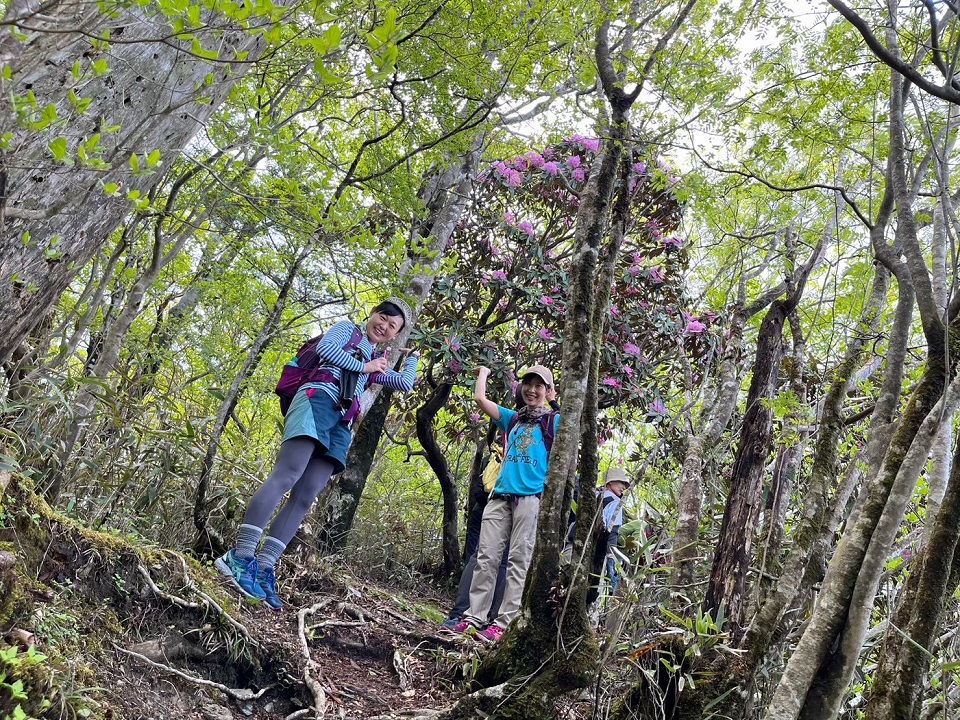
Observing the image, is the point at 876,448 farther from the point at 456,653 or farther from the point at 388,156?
the point at 388,156

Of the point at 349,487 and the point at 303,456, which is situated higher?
the point at 303,456

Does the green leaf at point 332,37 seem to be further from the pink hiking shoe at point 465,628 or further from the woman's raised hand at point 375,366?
the pink hiking shoe at point 465,628

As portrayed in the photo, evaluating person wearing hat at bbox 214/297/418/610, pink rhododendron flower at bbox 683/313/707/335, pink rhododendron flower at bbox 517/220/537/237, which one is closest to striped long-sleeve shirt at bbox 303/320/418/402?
person wearing hat at bbox 214/297/418/610

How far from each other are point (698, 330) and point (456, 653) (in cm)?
532

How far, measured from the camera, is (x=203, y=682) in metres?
3.26

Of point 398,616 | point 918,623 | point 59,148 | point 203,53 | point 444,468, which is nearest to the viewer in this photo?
point 59,148

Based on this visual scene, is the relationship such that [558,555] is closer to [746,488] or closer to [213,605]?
[746,488]

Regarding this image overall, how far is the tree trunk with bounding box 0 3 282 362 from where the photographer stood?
93.1 inches

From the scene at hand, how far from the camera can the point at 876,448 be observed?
116 inches

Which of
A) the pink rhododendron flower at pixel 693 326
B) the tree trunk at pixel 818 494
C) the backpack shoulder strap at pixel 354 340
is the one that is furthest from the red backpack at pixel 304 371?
the pink rhododendron flower at pixel 693 326

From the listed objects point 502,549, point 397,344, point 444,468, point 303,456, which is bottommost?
point 502,549

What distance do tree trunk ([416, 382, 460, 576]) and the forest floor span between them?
263cm

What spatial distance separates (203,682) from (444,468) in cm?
438

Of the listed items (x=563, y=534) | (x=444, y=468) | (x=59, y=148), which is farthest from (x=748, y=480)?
(x=444, y=468)
